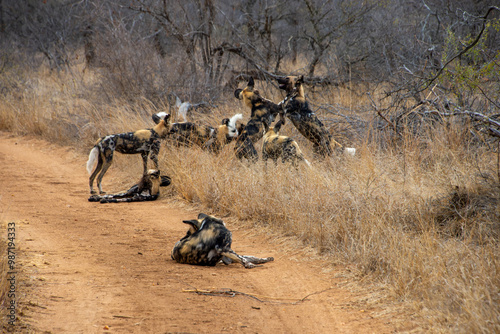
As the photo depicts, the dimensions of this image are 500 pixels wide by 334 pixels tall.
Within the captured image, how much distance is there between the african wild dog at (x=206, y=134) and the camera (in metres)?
6.94

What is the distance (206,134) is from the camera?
7.03 metres

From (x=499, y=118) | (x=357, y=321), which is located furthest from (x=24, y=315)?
(x=499, y=118)

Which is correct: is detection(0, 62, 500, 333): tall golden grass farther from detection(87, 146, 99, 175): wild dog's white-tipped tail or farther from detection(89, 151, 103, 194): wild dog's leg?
detection(87, 146, 99, 175): wild dog's white-tipped tail

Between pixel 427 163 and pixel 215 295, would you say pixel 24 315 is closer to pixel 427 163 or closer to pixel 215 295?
pixel 215 295

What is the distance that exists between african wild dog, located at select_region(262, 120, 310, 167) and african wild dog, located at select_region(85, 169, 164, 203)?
4.75 feet

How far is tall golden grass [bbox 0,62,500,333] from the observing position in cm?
293

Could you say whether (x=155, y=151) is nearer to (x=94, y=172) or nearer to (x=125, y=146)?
(x=125, y=146)

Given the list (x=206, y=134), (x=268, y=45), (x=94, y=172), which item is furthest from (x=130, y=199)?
(x=268, y=45)

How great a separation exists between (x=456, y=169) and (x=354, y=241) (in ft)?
5.30

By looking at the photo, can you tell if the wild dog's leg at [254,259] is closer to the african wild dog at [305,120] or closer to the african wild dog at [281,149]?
the african wild dog at [281,149]

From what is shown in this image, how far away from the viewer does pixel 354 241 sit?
157 inches

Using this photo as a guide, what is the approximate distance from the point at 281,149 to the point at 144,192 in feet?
6.66

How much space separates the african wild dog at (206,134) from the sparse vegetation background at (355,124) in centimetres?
13

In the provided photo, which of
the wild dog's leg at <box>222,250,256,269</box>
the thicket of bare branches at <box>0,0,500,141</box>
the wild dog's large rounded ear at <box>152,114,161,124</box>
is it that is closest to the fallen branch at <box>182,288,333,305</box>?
the wild dog's leg at <box>222,250,256,269</box>
